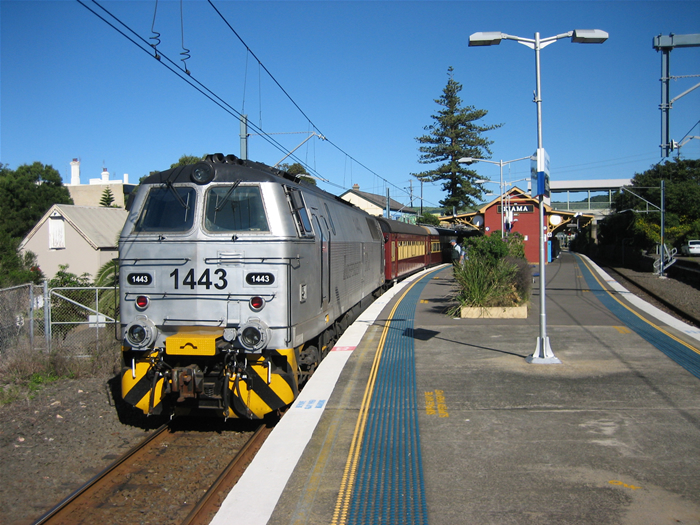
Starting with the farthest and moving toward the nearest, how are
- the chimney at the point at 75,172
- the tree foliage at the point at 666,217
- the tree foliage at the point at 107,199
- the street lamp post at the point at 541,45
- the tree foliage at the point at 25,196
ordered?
the chimney at the point at 75,172
the tree foliage at the point at 107,199
the tree foliage at the point at 25,196
the tree foliage at the point at 666,217
the street lamp post at the point at 541,45

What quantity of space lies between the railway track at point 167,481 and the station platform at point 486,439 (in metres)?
0.35

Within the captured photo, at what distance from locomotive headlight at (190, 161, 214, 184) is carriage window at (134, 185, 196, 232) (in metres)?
0.16

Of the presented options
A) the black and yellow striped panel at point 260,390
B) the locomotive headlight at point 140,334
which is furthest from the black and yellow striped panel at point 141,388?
the black and yellow striped panel at point 260,390

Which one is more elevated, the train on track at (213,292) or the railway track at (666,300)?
the train on track at (213,292)

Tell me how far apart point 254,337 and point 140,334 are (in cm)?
147

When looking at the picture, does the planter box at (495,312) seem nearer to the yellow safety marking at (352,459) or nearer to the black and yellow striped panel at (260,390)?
the yellow safety marking at (352,459)

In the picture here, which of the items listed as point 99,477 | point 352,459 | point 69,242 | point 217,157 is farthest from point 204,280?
point 69,242

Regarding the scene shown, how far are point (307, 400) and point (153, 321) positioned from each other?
237 centimetres

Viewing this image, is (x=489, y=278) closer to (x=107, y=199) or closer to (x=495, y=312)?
(x=495, y=312)

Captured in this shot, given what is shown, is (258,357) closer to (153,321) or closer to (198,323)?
(198,323)

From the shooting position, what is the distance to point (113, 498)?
5445mm

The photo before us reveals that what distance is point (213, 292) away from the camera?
268 inches

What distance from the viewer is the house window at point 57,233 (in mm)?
30438

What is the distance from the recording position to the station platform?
4797 mm
